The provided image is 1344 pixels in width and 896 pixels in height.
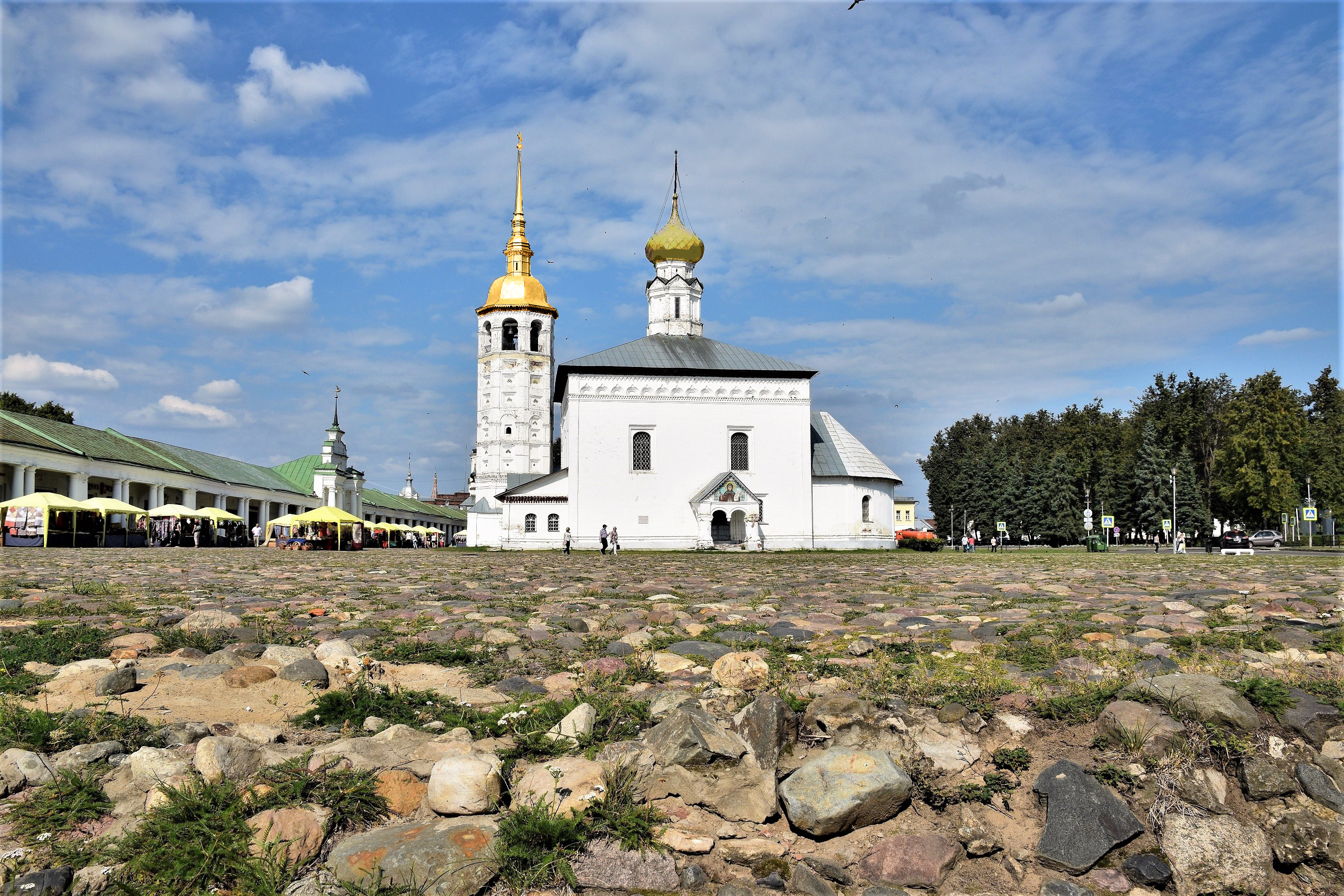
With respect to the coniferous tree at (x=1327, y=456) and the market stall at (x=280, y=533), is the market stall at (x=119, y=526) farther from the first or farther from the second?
the coniferous tree at (x=1327, y=456)

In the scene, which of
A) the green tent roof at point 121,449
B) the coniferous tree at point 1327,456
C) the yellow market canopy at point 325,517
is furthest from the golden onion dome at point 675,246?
the coniferous tree at point 1327,456

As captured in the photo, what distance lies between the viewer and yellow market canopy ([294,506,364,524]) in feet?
124

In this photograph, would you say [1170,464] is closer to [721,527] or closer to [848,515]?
[848,515]

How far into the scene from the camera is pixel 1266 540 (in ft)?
160

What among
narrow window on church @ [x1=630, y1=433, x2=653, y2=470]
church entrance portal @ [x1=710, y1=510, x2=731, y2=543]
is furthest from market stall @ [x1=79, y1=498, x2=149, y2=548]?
church entrance portal @ [x1=710, y1=510, x2=731, y2=543]

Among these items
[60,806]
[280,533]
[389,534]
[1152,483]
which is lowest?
[389,534]

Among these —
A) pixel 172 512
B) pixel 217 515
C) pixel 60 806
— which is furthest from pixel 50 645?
pixel 217 515

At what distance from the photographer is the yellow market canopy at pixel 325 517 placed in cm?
3781

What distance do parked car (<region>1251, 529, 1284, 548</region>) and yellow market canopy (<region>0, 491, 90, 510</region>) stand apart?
58.7 metres

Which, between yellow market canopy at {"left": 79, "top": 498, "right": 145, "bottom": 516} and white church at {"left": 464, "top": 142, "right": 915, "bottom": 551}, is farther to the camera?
white church at {"left": 464, "top": 142, "right": 915, "bottom": 551}

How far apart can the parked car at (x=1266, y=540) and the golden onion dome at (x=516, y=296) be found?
4582cm

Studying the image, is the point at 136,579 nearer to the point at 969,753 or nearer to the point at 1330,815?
the point at 969,753

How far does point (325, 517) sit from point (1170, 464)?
185 ft

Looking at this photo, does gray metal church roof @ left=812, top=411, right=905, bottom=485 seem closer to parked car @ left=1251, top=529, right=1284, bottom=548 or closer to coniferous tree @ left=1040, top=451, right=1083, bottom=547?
parked car @ left=1251, top=529, right=1284, bottom=548
